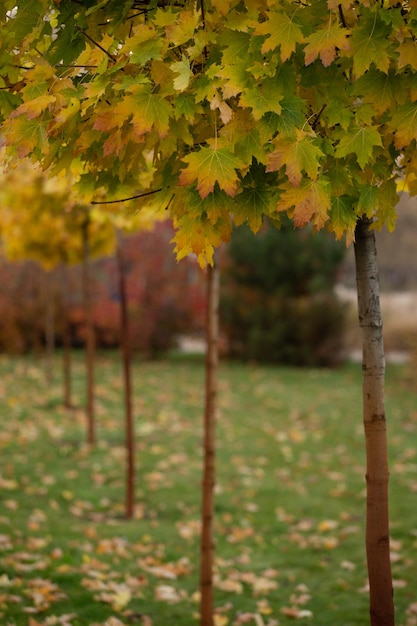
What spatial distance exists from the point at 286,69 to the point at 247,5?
275mm

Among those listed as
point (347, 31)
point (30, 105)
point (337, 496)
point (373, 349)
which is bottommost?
point (337, 496)

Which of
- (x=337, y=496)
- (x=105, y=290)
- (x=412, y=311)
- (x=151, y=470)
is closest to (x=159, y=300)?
(x=105, y=290)

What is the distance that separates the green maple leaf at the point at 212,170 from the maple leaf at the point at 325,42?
1.23 ft

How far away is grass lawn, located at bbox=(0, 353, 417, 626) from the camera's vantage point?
5016 millimetres

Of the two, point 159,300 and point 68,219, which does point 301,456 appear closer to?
point 68,219

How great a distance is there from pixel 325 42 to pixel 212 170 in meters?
0.51

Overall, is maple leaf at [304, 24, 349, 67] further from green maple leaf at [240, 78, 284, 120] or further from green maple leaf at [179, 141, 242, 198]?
green maple leaf at [179, 141, 242, 198]

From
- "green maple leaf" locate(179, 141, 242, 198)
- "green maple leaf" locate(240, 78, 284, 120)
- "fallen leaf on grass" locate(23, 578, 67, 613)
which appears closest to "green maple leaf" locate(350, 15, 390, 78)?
"green maple leaf" locate(240, 78, 284, 120)

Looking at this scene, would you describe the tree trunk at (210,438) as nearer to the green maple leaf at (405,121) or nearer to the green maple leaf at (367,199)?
the green maple leaf at (367,199)

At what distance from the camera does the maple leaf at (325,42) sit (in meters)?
2.19

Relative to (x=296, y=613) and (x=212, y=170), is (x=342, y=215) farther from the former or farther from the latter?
(x=296, y=613)

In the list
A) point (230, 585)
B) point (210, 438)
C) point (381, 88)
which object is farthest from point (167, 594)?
point (381, 88)

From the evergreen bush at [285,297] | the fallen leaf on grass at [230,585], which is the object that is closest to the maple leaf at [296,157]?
the fallen leaf on grass at [230,585]

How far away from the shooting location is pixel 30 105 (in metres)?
2.41
